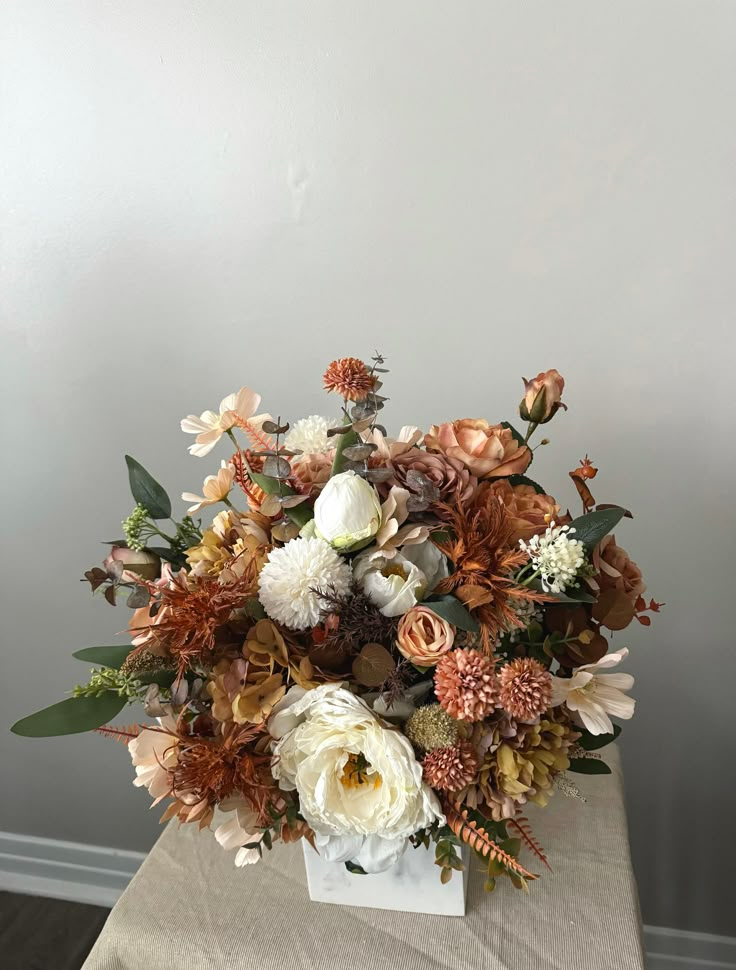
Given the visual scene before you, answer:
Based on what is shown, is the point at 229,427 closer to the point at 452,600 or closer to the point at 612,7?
the point at 452,600

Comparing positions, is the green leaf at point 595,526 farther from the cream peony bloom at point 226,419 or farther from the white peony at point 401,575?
the cream peony bloom at point 226,419

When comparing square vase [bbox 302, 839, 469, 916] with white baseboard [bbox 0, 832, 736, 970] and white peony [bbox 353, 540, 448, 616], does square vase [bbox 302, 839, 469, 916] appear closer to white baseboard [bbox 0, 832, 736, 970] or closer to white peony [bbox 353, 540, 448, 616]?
white peony [bbox 353, 540, 448, 616]

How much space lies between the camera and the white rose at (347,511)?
66cm

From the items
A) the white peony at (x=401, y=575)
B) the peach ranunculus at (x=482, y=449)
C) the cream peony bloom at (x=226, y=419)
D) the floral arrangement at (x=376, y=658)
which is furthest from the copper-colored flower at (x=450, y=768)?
the cream peony bloom at (x=226, y=419)

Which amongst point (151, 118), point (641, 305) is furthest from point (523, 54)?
point (151, 118)

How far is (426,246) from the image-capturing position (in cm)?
109

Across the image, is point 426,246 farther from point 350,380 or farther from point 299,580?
point 299,580

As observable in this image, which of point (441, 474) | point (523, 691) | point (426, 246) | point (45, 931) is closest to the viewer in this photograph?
point (523, 691)

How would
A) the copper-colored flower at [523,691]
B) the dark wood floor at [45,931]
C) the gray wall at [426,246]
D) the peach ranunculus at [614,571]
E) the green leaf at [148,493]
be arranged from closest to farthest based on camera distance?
1. the copper-colored flower at [523,691]
2. the peach ranunculus at [614,571]
3. the green leaf at [148,493]
4. the gray wall at [426,246]
5. the dark wood floor at [45,931]

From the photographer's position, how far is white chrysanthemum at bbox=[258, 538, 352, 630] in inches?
25.9

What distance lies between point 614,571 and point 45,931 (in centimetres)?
147

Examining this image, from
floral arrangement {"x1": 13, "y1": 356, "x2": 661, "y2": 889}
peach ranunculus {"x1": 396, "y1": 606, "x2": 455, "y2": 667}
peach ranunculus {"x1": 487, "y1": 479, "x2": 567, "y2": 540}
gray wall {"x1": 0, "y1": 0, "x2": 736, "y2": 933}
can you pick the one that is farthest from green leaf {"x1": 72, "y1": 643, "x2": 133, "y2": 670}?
gray wall {"x1": 0, "y1": 0, "x2": 736, "y2": 933}

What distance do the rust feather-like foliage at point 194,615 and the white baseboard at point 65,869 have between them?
112 cm

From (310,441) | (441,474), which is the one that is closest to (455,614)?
(441,474)
